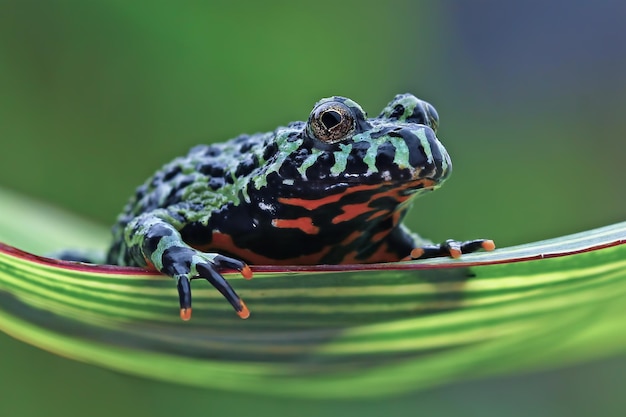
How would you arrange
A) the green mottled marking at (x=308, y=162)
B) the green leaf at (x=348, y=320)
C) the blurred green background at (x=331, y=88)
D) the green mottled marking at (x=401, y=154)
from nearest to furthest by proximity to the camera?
1. the green leaf at (x=348, y=320)
2. the green mottled marking at (x=401, y=154)
3. the green mottled marking at (x=308, y=162)
4. the blurred green background at (x=331, y=88)

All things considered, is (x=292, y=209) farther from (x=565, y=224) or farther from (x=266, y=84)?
(x=565, y=224)

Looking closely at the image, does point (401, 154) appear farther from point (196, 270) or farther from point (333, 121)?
point (196, 270)

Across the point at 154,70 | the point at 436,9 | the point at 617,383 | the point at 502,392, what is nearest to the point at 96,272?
the point at 502,392

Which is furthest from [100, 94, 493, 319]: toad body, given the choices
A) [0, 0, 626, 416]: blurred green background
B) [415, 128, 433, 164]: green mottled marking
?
[0, 0, 626, 416]: blurred green background

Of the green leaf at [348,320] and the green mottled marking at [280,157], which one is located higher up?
the green mottled marking at [280,157]

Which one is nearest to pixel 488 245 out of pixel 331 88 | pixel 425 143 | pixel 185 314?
pixel 425 143

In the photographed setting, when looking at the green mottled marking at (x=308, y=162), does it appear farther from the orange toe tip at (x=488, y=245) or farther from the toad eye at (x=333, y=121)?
the orange toe tip at (x=488, y=245)

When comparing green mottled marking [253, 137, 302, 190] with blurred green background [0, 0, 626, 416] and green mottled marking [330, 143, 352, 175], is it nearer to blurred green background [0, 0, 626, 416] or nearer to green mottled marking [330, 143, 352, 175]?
green mottled marking [330, 143, 352, 175]

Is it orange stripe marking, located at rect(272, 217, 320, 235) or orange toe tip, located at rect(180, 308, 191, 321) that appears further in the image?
orange stripe marking, located at rect(272, 217, 320, 235)

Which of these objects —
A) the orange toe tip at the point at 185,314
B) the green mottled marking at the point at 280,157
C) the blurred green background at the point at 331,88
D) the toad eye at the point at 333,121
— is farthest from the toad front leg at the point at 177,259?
the blurred green background at the point at 331,88
